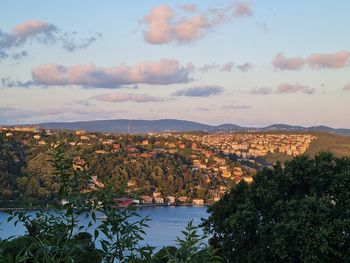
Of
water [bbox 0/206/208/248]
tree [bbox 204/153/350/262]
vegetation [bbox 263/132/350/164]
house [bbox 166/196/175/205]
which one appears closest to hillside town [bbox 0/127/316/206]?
house [bbox 166/196/175/205]

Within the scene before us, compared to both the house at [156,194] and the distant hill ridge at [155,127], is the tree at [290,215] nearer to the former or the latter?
the house at [156,194]

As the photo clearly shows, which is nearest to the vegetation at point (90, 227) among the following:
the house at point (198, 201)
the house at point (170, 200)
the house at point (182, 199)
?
the house at point (170, 200)

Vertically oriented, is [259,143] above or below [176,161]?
above

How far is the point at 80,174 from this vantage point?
250 centimetres

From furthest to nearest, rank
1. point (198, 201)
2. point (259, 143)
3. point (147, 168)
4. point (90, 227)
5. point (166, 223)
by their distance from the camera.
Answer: point (259, 143) < point (147, 168) < point (198, 201) < point (166, 223) < point (90, 227)

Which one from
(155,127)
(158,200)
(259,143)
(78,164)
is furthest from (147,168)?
(155,127)

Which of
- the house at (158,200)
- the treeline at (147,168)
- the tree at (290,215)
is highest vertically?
the tree at (290,215)

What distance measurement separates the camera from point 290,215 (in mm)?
11414

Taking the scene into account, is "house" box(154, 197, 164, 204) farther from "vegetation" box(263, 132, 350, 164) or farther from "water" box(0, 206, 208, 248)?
"vegetation" box(263, 132, 350, 164)

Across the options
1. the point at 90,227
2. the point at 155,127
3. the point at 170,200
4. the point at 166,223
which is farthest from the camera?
the point at 155,127

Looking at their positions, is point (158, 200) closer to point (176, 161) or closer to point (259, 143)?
point (176, 161)

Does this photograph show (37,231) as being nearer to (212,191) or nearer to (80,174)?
(80,174)

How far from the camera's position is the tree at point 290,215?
10945mm

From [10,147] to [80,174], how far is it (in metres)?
60.1
